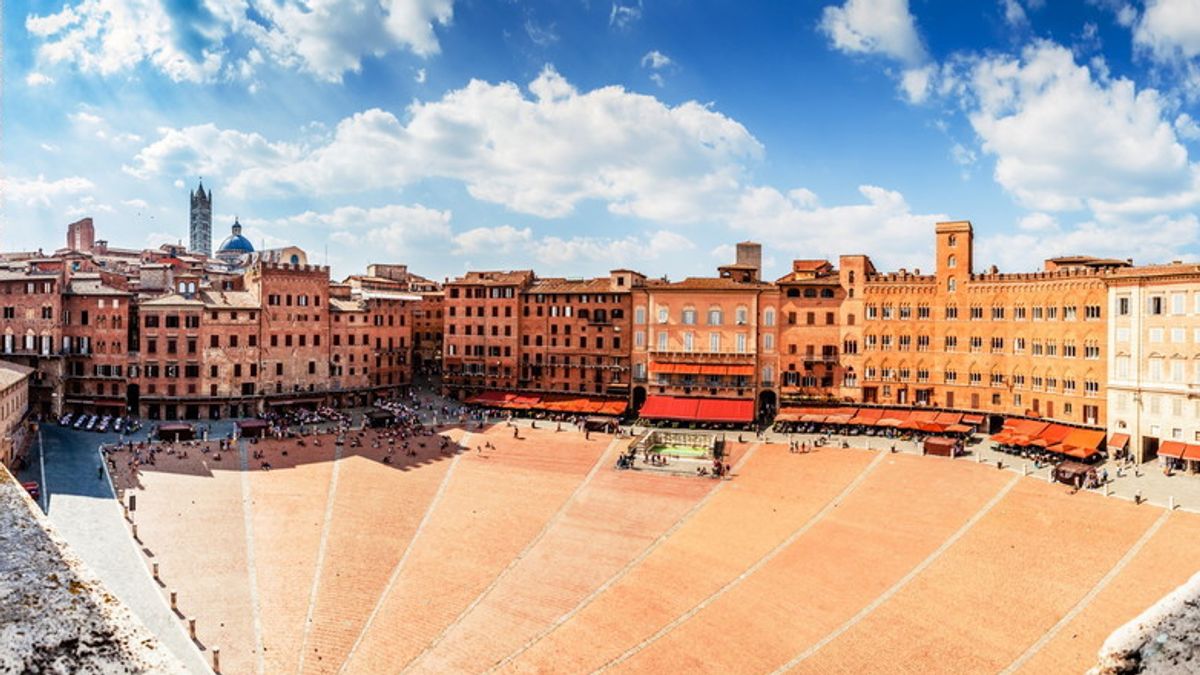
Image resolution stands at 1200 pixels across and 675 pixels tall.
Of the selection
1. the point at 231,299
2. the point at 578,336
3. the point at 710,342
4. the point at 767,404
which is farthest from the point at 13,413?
the point at 767,404

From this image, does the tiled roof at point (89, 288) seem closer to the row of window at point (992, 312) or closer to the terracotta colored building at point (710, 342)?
the terracotta colored building at point (710, 342)

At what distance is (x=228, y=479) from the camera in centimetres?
5041

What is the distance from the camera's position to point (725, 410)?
6831 cm

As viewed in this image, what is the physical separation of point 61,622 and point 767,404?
70.8 m

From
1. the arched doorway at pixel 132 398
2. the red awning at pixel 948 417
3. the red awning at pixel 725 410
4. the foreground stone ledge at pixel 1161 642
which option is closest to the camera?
the foreground stone ledge at pixel 1161 642

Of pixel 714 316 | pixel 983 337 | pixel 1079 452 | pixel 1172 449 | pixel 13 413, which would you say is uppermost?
pixel 714 316

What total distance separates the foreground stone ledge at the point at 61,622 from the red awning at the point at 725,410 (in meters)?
64.0

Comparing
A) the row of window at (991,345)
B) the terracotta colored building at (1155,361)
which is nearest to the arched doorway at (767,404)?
the row of window at (991,345)

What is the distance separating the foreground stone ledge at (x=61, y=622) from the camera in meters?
Result: 3.50

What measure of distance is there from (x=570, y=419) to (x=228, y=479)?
100ft

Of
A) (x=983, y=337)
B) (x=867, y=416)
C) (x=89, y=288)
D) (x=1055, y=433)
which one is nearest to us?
(x=1055, y=433)

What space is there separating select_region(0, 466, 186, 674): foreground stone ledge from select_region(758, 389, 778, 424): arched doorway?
225ft

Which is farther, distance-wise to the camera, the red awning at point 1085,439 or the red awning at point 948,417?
the red awning at point 948,417

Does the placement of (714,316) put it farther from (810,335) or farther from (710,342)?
(810,335)
